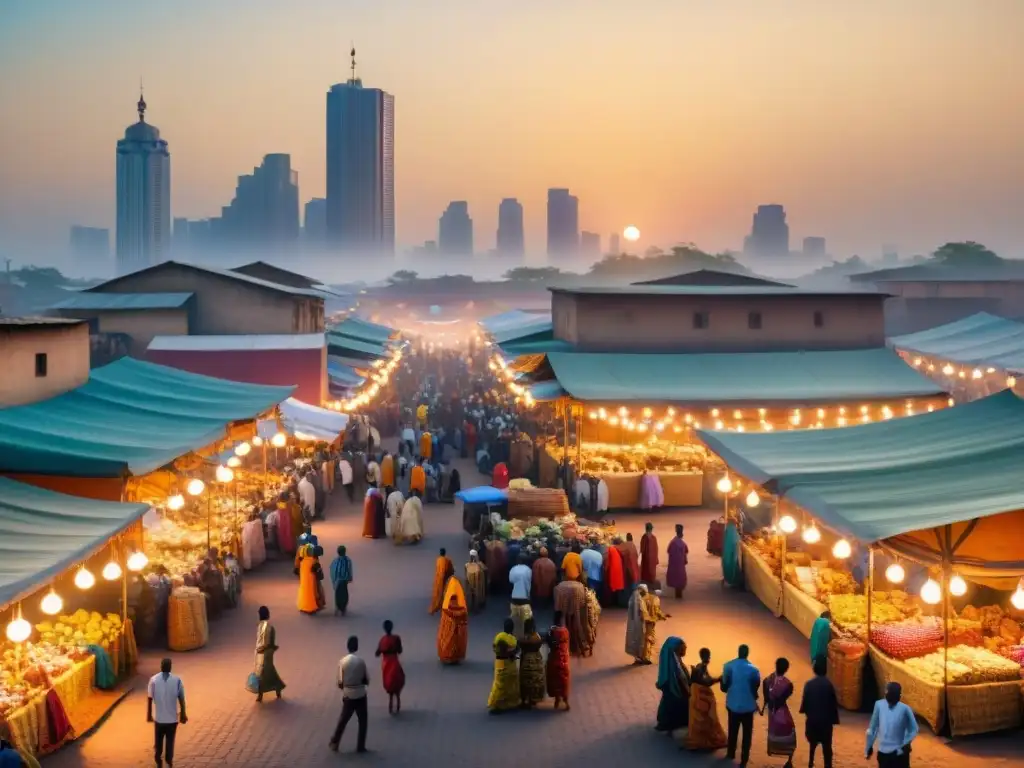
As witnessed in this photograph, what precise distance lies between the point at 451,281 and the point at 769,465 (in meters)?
144

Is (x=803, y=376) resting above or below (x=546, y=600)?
above

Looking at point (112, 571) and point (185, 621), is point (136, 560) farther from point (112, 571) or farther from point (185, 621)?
point (185, 621)

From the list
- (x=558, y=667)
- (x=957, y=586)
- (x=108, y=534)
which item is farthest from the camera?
(x=558, y=667)

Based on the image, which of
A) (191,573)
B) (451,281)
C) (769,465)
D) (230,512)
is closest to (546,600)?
(769,465)

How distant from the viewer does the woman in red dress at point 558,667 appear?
44.2ft

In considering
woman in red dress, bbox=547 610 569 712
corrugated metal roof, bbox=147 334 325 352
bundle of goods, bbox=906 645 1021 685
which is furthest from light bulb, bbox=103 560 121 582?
corrugated metal roof, bbox=147 334 325 352

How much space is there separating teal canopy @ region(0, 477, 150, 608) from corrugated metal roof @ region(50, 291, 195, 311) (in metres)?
23.1

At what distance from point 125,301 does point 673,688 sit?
29.3 meters

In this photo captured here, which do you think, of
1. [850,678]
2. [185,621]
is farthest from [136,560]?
[850,678]

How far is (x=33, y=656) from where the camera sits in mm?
12977

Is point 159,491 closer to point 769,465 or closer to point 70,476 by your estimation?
point 70,476

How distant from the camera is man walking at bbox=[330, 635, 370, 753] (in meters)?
12.0

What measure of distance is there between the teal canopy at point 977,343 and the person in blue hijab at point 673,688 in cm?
2099

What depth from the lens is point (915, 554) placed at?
12734 millimetres
